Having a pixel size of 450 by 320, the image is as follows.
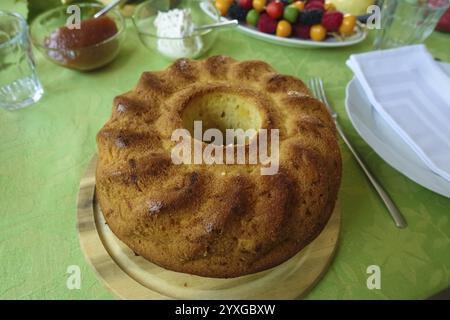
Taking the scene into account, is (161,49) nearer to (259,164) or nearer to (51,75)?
(51,75)

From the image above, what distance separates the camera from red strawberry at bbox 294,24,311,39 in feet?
4.53

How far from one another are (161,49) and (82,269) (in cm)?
83

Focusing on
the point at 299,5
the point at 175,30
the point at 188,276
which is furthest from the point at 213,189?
the point at 299,5

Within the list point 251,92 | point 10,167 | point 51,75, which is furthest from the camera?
point 51,75

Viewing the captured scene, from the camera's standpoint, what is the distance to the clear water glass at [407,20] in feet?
4.14

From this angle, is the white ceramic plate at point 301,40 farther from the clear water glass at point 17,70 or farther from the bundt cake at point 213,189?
the clear water glass at point 17,70

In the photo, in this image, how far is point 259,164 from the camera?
2.48 feet

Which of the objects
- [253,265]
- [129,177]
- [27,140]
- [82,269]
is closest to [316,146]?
[253,265]

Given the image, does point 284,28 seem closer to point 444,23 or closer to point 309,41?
point 309,41

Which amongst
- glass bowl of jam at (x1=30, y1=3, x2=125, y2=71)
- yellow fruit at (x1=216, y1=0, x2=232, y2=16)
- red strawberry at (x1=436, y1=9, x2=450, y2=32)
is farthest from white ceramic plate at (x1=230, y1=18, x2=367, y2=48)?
glass bowl of jam at (x1=30, y1=3, x2=125, y2=71)

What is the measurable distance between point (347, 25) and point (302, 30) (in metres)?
0.17

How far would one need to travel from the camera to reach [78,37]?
123 centimetres

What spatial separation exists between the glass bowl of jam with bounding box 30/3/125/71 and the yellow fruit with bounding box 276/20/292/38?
0.57m

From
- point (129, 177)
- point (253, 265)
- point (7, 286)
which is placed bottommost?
point (7, 286)
